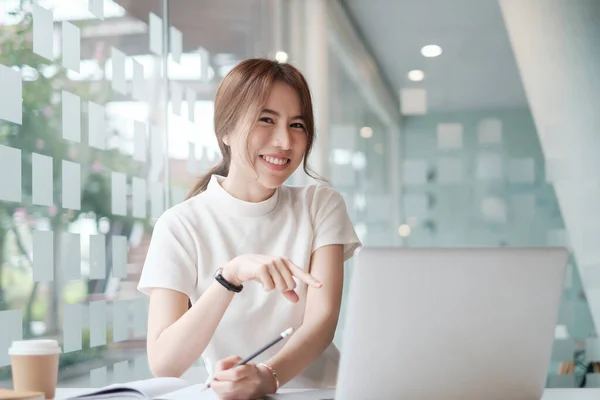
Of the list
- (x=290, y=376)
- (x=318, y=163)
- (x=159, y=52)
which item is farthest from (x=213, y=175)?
(x=318, y=163)

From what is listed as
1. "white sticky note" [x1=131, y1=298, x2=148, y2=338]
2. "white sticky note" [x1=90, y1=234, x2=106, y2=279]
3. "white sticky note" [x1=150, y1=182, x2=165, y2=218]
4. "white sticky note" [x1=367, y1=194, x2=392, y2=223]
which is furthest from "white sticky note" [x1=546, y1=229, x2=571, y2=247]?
"white sticky note" [x1=90, y1=234, x2=106, y2=279]

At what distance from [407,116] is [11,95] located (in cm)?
245

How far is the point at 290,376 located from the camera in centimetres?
147

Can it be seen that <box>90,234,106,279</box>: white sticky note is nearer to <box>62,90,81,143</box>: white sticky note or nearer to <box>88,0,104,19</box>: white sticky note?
<box>62,90,81,143</box>: white sticky note

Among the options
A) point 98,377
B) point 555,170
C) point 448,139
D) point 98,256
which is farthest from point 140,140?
point 555,170

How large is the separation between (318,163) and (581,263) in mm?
1519

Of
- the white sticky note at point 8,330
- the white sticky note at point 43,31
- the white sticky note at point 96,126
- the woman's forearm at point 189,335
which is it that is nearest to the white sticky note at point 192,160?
the white sticky note at point 96,126

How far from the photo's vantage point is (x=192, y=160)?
4.09m

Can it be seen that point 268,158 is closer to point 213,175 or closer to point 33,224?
point 213,175

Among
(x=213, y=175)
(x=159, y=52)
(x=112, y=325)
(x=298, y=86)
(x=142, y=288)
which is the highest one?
(x=159, y=52)

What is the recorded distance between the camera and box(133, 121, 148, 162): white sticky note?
3.56 meters

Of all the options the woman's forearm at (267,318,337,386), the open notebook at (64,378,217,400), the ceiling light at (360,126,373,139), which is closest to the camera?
the open notebook at (64,378,217,400)

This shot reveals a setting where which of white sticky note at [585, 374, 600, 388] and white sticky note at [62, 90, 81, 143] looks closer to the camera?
white sticky note at [62, 90, 81, 143]

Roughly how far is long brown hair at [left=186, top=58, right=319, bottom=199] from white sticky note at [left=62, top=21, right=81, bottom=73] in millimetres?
1325
